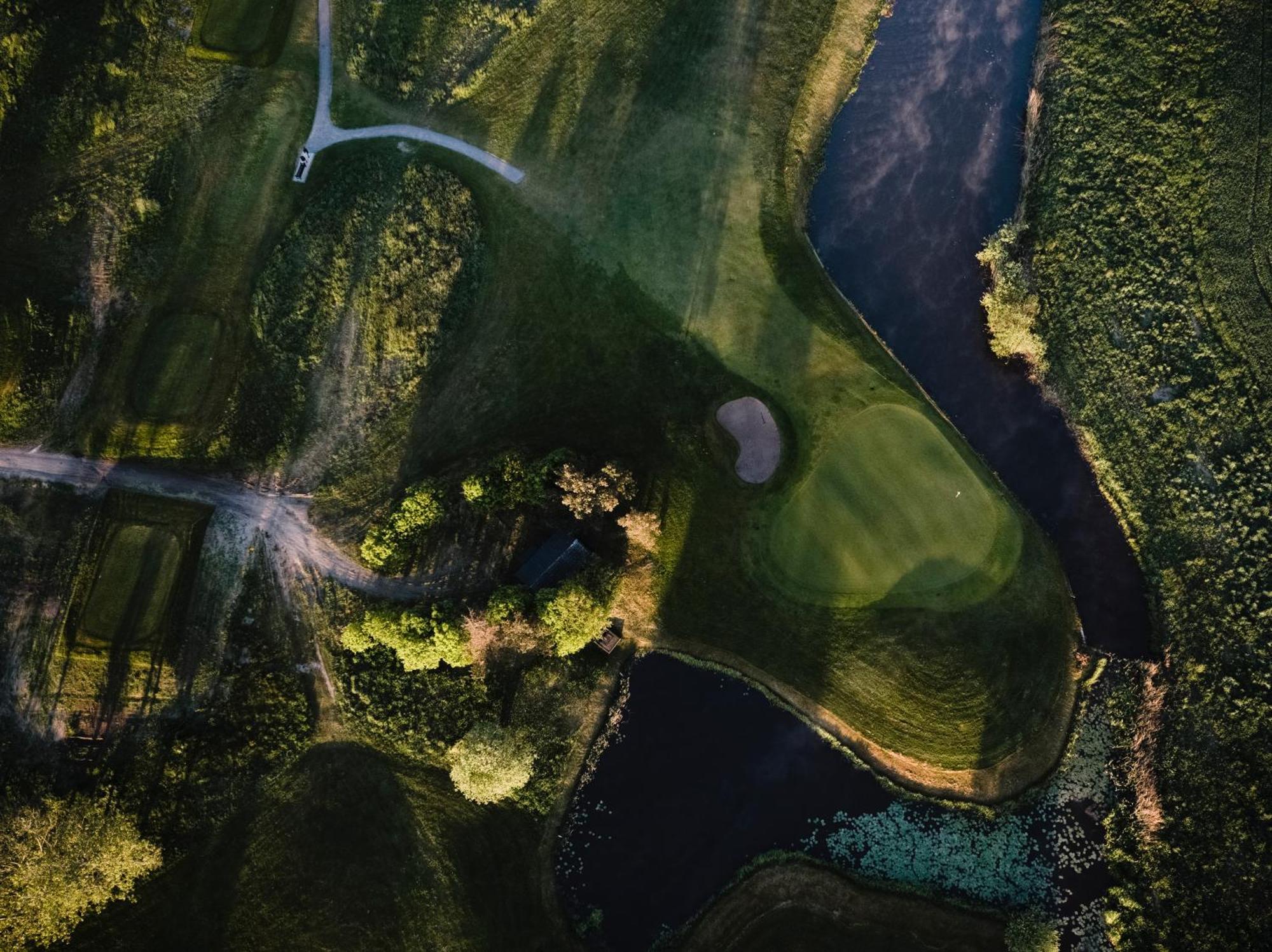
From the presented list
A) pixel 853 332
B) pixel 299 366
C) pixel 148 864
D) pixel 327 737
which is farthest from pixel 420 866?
pixel 853 332

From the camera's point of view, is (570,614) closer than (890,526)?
Yes

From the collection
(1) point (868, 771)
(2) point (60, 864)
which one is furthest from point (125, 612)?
(1) point (868, 771)

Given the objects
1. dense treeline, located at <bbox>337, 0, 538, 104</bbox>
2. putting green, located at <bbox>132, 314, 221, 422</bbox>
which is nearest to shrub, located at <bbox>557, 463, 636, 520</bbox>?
putting green, located at <bbox>132, 314, 221, 422</bbox>

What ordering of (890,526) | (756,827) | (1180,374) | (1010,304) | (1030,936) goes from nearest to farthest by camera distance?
(1030,936), (756,827), (890,526), (1010,304), (1180,374)

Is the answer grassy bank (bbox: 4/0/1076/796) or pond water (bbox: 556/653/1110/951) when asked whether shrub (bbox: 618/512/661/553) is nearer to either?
grassy bank (bbox: 4/0/1076/796)

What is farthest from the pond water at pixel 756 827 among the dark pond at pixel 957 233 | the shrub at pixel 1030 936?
the dark pond at pixel 957 233

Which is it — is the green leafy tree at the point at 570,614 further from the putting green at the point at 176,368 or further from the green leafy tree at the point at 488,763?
the putting green at the point at 176,368

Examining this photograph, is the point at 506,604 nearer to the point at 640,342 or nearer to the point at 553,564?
the point at 553,564
